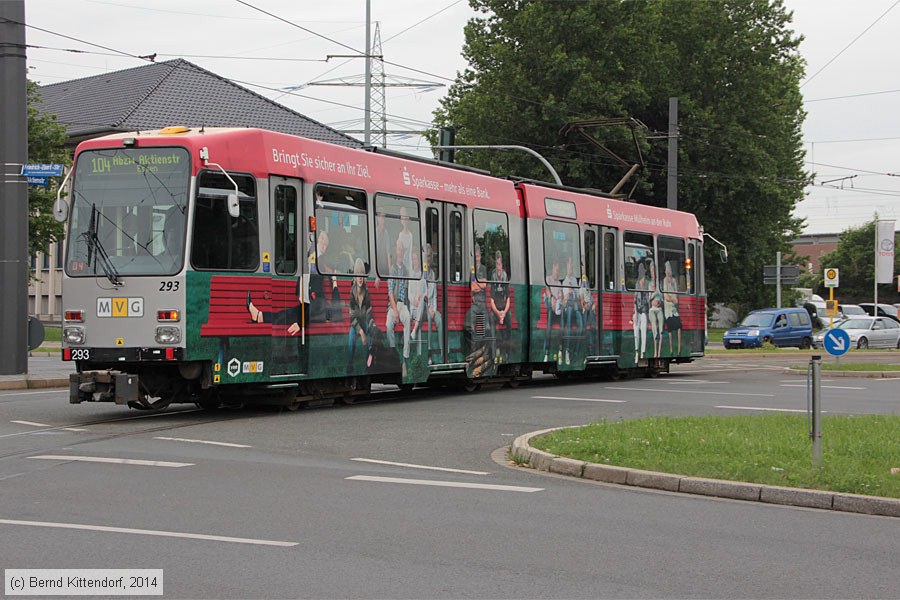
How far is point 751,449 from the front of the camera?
440 inches

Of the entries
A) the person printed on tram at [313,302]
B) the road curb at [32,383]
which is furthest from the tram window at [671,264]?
the road curb at [32,383]

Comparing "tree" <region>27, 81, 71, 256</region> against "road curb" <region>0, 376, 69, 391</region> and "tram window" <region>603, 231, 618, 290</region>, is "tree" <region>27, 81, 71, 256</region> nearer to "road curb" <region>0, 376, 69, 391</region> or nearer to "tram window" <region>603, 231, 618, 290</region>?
"road curb" <region>0, 376, 69, 391</region>

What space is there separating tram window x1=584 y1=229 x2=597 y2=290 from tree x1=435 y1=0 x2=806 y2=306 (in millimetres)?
20305

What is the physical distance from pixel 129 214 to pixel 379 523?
7701 millimetres

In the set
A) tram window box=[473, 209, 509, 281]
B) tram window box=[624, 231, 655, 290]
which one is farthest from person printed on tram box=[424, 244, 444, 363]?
tram window box=[624, 231, 655, 290]

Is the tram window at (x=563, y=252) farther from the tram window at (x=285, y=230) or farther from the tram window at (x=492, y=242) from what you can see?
the tram window at (x=285, y=230)

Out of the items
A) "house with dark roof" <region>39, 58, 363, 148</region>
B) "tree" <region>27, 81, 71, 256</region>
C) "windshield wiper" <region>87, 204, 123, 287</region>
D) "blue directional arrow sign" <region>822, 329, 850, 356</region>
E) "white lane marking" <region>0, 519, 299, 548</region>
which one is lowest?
"white lane marking" <region>0, 519, 299, 548</region>

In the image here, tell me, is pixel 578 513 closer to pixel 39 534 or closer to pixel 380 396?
pixel 39 534

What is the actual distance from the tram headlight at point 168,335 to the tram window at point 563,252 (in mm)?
9190

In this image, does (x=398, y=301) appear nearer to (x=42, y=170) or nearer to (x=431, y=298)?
(x=431, y=298)

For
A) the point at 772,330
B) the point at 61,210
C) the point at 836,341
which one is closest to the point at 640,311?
the point at 836,341

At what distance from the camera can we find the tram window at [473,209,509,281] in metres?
19.7

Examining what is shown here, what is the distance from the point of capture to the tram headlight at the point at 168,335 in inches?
547

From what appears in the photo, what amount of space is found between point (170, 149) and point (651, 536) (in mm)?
8776
